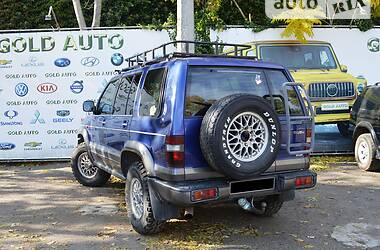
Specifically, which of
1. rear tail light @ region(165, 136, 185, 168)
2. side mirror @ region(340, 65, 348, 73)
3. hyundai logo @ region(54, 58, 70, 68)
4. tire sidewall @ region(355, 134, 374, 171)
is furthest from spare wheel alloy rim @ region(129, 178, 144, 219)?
side mirror @ region(340, 65, 348, 73)

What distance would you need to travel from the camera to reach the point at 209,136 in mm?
4367

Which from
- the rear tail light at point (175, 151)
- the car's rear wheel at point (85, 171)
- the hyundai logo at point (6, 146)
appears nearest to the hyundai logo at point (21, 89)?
the hyundai logo at point (6, 146)

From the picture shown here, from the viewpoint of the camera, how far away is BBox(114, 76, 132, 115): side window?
5930 mm

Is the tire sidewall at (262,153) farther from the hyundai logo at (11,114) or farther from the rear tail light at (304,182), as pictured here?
the hyundai logo at (11,114)

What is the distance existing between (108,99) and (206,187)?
9.10 feet

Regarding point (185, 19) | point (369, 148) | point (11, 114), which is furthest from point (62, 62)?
point (369, 148)

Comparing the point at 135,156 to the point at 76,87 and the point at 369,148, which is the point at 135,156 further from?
the point at 76,87

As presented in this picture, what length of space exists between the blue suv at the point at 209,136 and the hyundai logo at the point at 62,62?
4.93m

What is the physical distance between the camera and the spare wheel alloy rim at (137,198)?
520 centimetres

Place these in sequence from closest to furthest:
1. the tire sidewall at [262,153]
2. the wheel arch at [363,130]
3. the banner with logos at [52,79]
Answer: the tire sidewall at [262,153] → the wheel arch at [363,130] → the banner with logos at [52,79]

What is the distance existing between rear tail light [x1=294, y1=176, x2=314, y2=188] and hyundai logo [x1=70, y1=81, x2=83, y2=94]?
6.51 meters

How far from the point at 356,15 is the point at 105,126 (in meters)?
7.58

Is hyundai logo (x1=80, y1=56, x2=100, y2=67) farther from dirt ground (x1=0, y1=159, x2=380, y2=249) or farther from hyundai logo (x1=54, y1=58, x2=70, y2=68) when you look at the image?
dirt ground (x1=0, y1=159, x2=380, y2=249)

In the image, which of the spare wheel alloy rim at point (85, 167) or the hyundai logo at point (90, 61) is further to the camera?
the hyundai logo at point (90, 61)
